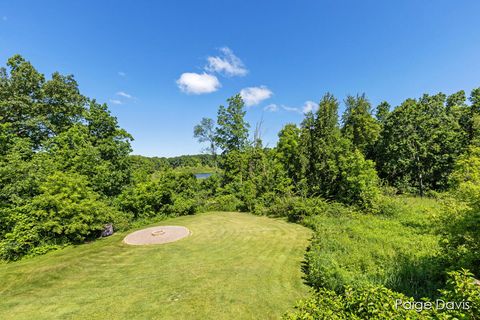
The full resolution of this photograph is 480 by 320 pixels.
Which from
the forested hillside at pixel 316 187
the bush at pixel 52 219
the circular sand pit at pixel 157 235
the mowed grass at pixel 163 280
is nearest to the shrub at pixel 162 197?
the forested hillside at pixel 316 187

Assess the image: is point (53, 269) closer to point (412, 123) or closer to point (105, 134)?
point (105, 134)

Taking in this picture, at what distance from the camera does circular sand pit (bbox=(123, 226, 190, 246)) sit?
34.8 feet

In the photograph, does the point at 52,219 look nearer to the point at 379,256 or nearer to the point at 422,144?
the point at 379,256

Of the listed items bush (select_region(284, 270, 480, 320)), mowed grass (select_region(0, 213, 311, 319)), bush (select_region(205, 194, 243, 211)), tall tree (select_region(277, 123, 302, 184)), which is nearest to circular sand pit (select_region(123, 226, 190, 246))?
mowed grass (select_region(0, 213, 311, 319))

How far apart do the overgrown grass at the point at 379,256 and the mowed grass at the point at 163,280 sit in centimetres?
93

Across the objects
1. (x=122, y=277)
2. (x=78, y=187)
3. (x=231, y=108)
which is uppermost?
(x=231, y=108)

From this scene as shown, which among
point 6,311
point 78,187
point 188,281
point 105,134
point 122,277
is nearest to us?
point 6,311

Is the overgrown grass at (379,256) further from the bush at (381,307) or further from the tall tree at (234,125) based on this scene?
the tall tree at (234,125)

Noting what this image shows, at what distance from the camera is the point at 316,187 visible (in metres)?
16.2

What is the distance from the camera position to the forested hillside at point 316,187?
5.71 meters

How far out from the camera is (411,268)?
617cm

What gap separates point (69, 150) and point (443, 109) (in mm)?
32669

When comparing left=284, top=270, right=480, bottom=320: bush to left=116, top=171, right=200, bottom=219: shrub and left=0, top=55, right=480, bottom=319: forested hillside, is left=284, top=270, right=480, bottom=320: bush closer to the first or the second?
left=0, top=55, right=480, bottom=319: forested hillside

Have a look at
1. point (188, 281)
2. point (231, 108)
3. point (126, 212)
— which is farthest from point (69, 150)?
point (231, 108)
